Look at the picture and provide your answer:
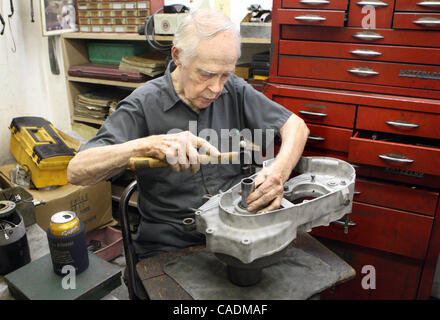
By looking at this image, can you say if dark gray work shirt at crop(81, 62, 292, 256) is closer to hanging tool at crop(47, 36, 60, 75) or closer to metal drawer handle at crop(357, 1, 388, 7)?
metal drawer handle at crop(357, 1, 388, 7)

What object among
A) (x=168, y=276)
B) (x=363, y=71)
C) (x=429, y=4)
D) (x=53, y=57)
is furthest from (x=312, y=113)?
(x=53, y=57)

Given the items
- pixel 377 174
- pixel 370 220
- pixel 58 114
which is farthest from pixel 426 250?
pixel 58 114

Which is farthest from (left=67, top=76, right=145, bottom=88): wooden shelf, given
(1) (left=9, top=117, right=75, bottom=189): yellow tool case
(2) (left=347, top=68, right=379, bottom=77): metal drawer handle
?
(2) (left=347, top=68, right=379, bottom=77): metal drawer handle

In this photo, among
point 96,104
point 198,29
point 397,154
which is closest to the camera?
Answer: point 198,29

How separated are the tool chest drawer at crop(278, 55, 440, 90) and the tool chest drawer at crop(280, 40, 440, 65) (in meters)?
0.02

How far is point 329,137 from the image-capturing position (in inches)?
69.6

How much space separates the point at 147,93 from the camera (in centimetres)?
147

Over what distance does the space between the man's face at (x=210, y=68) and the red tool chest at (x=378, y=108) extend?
0.49 metres

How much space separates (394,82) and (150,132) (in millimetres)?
1033

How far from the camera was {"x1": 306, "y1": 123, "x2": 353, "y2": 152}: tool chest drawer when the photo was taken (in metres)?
1.74

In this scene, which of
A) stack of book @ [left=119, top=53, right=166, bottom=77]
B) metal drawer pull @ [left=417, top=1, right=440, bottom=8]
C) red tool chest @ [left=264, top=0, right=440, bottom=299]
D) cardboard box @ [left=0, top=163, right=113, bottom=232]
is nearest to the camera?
metal drawer pull @ [left=417, top=1, right=440, bottom=8]

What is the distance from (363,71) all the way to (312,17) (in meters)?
0.32

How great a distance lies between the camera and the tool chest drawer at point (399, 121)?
155 centimetres

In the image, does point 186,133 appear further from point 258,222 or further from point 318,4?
point 318,4
